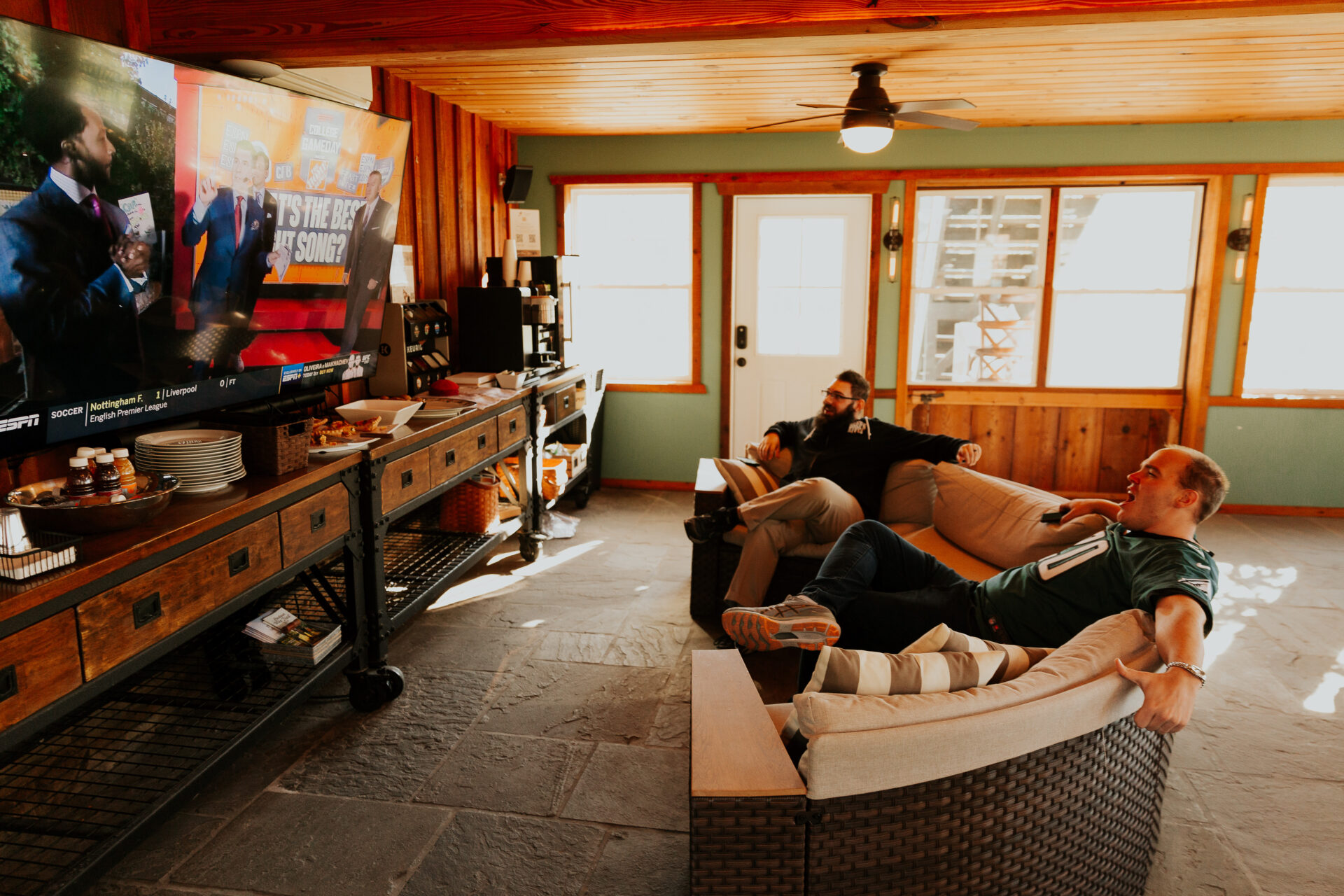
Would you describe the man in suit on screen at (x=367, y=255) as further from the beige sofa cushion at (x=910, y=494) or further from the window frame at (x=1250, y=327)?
the window frame at (x=1250, y=327)

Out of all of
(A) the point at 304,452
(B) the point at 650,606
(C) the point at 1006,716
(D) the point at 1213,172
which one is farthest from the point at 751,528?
(D) the point at 1213,172

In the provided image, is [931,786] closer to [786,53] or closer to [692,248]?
[786,53]

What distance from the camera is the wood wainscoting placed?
232 inches

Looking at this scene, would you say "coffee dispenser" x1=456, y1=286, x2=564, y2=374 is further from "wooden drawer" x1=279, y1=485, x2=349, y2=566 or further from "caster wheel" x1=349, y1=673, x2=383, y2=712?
"caster wheel" x1=349, y1=673, x2=383, y2=712

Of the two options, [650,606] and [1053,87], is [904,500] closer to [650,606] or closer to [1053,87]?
[650,606]

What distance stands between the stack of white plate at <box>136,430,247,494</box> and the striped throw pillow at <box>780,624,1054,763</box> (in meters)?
1.72

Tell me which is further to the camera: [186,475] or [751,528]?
[751,528]

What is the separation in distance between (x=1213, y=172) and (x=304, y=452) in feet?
19.1

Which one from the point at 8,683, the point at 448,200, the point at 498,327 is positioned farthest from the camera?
the point at 448,200

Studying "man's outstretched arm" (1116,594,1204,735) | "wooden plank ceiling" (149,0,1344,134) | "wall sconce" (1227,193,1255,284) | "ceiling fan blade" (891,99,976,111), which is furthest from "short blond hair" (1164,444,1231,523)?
"wall sconce" (1227,193,1255,284)

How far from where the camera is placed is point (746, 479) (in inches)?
153

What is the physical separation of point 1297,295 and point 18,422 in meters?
6.97

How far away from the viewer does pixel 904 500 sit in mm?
3781

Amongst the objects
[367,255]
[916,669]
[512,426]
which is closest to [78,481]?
[367,255]
